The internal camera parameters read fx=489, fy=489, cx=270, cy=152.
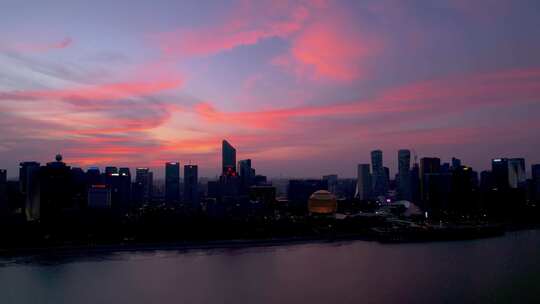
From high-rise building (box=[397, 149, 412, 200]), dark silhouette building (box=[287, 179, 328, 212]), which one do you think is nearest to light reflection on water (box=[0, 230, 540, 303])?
dark silhouette building (box=[287, 179, 328, 212])

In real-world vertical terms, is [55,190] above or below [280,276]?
above

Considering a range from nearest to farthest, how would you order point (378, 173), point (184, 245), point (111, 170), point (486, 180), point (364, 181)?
point (184, 245) → point (111, 170) → point (486, 180) → point (364, 181) → point (378, 173)

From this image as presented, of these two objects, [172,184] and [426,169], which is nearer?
[426,169]

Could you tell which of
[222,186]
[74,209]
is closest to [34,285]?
[74,209]

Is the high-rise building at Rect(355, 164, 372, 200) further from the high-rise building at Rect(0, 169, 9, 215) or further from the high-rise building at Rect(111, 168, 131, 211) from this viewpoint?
the high-rise building at Rect(0, 169, 9, 215)

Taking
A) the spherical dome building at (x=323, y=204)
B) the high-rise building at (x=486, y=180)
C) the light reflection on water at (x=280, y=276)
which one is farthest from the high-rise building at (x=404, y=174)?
the light reflection on water at (x=280, y=276)

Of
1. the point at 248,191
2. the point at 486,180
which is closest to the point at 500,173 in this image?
the point at 486,180

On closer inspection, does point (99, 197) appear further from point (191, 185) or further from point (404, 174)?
point (404, 174)
